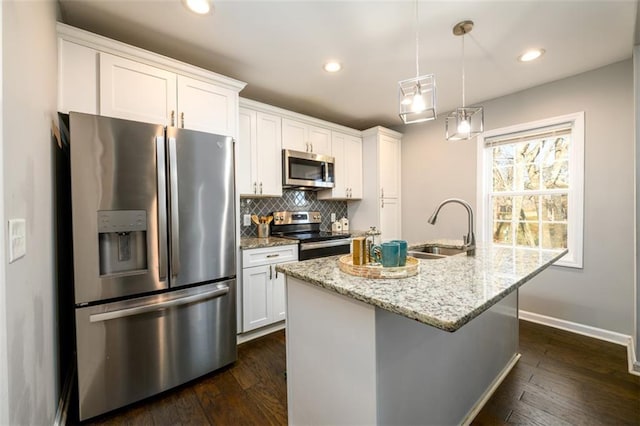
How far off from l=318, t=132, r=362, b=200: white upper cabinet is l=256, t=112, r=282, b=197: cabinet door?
2.69ft

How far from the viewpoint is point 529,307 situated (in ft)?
9.60

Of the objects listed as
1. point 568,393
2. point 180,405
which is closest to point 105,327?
point 180,405

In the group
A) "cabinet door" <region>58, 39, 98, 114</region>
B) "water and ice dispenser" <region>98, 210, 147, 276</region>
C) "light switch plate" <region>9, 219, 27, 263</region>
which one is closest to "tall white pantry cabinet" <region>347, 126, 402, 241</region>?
"water and ice dispenser" <region>98, 210, 147, 276</region>

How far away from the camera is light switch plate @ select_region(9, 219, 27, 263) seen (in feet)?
2.85

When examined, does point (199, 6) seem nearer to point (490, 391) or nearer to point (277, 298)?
point (277, 298)

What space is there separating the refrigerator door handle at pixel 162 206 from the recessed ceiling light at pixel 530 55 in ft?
9.33

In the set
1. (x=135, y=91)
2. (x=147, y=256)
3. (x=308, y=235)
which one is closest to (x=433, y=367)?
(x=147, y=256)

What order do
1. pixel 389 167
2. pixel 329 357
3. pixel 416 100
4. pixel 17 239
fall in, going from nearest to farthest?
pixel 17 239, pixel 329 357, pixel 416 100, pixel 389 167

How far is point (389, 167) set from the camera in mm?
3814

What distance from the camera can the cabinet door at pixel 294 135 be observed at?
3.03 m

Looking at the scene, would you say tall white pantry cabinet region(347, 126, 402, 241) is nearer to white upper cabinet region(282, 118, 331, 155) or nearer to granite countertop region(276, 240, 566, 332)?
white upper cabinet region(282, 118, 331, 155)

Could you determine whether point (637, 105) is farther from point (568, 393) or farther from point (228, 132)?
point (228, 132)

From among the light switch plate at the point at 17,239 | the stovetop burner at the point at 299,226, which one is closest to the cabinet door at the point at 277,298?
the stovetop burner at the point at 299,226

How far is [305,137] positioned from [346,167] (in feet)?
2.44
